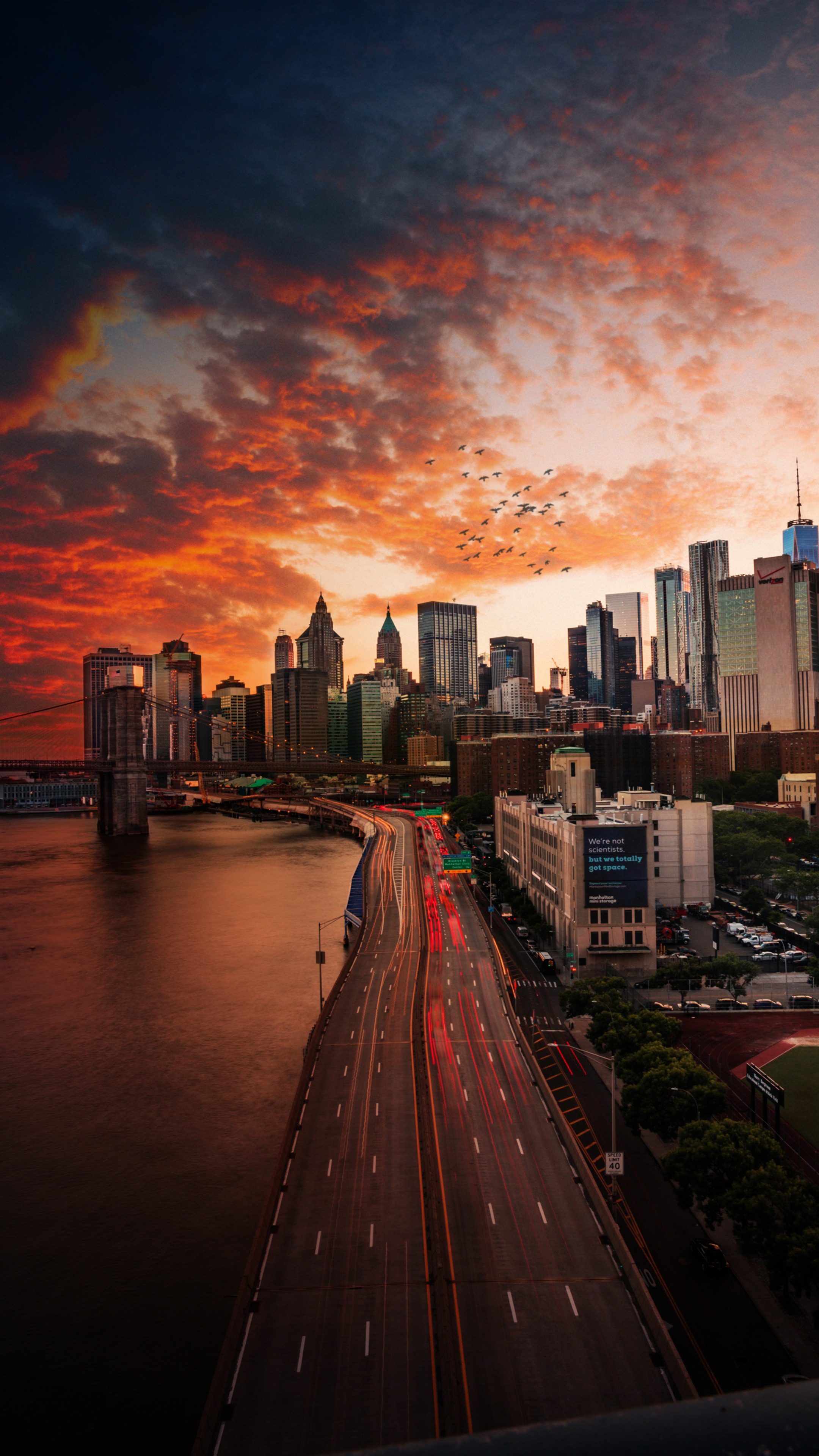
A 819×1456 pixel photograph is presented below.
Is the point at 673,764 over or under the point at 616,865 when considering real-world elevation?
over

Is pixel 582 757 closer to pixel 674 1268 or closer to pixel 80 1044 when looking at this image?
pixel 80 1044

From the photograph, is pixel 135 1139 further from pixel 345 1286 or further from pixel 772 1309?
pixel 772 1309

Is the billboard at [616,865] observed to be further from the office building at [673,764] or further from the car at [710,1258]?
the office building at [673,764]

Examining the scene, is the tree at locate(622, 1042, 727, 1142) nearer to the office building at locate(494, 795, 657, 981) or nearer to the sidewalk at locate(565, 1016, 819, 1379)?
the sidewalk at locate(565, 1016, 819, 1379)

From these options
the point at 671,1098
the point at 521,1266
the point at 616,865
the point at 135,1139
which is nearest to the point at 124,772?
the point at 616,865

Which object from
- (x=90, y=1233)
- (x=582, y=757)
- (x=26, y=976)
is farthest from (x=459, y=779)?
(x=90, y=1233)

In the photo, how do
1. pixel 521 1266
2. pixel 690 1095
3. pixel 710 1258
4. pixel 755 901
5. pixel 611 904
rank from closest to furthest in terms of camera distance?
1. pixel 521 1266
2. pixel 710 1258
3. pixel 690 1095
4. pixel 611 904
5. pixel 755 901

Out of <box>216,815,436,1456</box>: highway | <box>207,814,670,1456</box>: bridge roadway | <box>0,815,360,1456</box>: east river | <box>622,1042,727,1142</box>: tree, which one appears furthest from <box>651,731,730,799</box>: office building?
<box>216,815,436,1456</box>: highway

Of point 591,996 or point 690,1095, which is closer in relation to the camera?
point 690,1095
